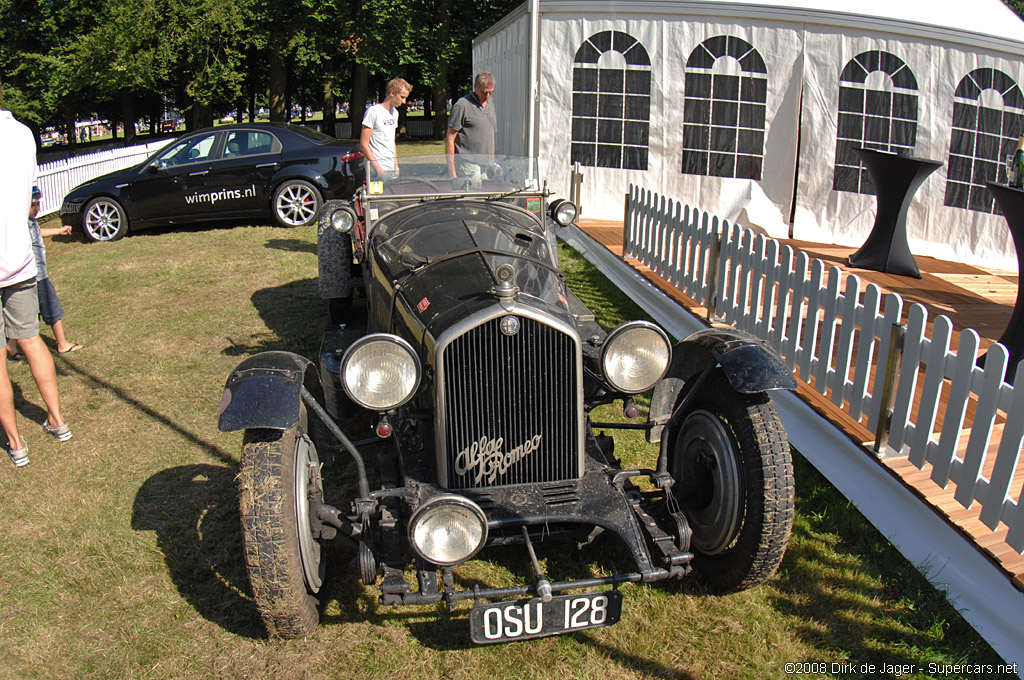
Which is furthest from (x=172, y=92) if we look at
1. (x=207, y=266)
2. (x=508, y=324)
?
(x=508, y=324)

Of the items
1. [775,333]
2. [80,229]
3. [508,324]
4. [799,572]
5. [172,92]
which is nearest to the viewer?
[508,324]

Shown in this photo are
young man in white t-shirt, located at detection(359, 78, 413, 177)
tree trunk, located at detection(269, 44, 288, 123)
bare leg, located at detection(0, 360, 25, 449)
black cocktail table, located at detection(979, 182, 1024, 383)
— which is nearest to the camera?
bare leg, located at detection(0, 360, 25, 449)

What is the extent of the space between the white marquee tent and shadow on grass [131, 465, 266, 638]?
692 cm

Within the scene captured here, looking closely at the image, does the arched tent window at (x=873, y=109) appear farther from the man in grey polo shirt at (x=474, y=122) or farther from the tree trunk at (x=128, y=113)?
the tree trunk at (x=128, y=113)

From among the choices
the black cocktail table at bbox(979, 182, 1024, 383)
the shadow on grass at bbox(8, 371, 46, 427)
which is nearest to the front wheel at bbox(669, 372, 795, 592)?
the black cocktail table at bbox(979, 182, 1024, 383)

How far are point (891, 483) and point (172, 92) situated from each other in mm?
41699

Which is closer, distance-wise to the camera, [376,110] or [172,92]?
[376,110]

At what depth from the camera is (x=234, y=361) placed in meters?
5.76

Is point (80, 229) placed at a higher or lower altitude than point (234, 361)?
higher

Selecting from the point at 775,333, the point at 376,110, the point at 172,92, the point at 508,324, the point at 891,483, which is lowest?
the point at 891,483

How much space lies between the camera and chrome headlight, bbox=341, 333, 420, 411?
287 cm

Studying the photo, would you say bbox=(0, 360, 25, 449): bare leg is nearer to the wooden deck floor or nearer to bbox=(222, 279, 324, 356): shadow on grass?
bbox=(222, 279, 324, 356): shadow on grass

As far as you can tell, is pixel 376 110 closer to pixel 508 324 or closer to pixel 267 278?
pixel 267 278

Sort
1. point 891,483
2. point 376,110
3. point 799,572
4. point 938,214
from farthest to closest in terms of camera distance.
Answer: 1. point 938,214
2. point 376,110
3. point 891,483
4. point 799,572
